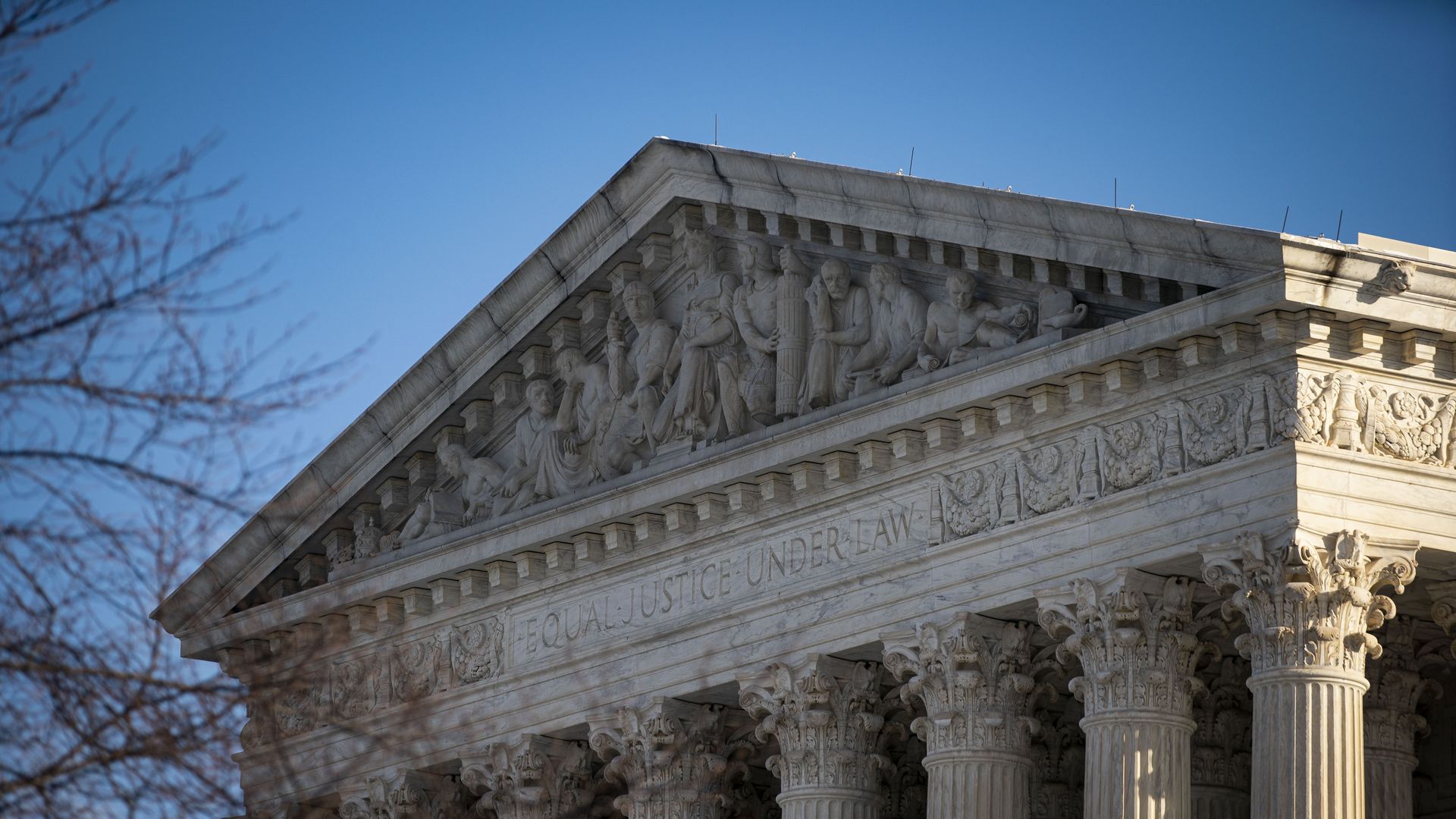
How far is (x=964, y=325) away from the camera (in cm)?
2973

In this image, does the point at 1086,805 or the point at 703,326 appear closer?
the point at 1086,805

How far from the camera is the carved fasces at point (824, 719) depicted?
30.9m

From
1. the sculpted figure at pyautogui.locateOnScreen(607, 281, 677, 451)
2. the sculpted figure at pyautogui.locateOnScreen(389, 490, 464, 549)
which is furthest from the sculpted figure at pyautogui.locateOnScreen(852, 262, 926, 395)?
the sculpted figure at pyautogui.locateOnScreen(389, 490, 464, 549)

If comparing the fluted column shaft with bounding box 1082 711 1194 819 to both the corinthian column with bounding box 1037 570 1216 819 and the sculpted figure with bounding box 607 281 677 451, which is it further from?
the sculpted figure with bounding box 607 281 677 451

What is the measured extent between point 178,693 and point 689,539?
61.0 feet

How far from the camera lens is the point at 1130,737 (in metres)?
27.2

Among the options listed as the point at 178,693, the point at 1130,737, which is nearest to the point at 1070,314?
the point at 1130,737

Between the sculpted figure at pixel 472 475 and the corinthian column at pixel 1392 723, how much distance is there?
1237 centimetres

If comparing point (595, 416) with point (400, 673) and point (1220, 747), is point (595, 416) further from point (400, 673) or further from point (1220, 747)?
point (1220, 747)

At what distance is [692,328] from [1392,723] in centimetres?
976

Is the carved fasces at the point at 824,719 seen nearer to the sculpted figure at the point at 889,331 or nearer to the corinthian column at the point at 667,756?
the corinthian column at the point at 667,756

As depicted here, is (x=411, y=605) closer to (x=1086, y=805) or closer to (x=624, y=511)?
(x=624, y=511)

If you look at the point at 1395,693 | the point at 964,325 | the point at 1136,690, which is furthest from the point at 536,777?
the point at 1395,693

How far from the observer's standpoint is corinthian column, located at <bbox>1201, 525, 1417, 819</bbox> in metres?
25.4
